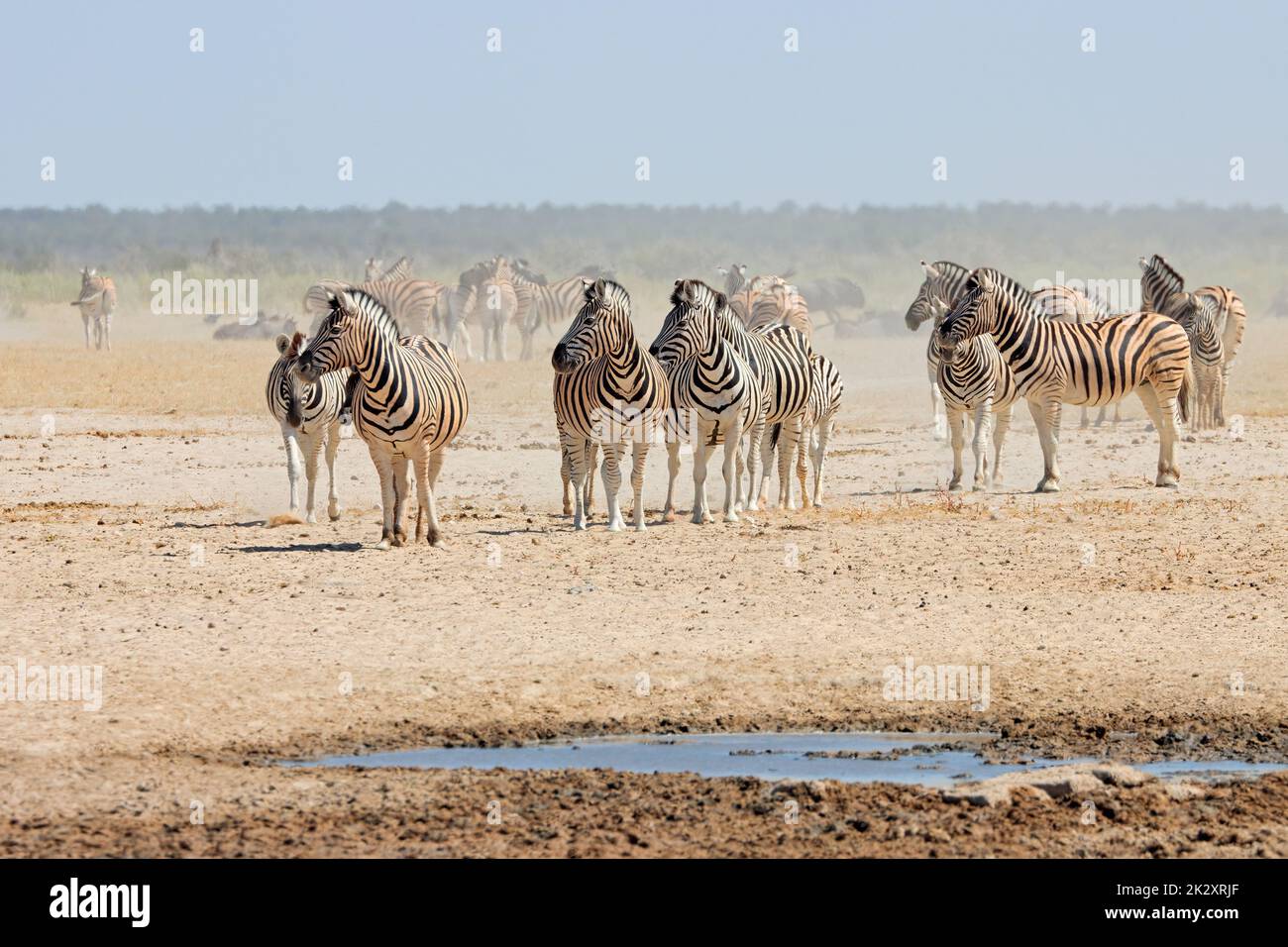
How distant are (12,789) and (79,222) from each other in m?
105

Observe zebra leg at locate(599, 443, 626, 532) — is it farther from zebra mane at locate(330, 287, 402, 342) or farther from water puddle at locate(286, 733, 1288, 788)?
water puddle at locate(286, 733, 1288, 788)

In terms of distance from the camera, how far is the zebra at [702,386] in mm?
14773

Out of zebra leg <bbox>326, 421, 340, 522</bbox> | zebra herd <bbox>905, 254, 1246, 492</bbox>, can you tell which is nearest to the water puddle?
zebra leg <bbox>326, 421, 340, 522</bbox>

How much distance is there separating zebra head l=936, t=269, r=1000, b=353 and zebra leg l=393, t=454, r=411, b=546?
538 centimetres

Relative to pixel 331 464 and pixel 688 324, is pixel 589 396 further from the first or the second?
pixel 331 464

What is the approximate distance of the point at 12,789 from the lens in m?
8.14

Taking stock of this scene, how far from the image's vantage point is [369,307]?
13500 mm

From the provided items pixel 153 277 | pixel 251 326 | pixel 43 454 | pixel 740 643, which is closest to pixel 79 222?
pixel 153 277

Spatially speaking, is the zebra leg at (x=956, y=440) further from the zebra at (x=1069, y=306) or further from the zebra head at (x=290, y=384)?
the zebra at (x=1069, y=306)
